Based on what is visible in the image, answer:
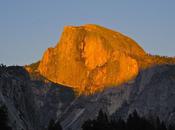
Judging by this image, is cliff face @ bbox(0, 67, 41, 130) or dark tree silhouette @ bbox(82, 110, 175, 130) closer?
dark tree silhouette @ bbox(82, 110, 175, 130)

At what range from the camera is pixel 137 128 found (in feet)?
343

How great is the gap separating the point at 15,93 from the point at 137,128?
74304 mm

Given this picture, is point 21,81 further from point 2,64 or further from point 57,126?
point 57,126

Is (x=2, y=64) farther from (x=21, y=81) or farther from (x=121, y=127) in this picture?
(x=121, y=127)

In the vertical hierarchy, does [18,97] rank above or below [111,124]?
above

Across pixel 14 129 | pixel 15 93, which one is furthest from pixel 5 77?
pixel 14 129

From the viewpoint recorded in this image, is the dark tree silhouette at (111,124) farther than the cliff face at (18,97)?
No

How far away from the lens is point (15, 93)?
174000mm

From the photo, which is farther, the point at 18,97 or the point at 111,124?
the point at 18,97

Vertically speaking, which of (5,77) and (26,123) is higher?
(5,77)

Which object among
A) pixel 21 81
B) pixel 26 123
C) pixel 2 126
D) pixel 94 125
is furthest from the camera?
pixel 21 81

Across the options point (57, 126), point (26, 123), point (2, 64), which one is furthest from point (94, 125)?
point (2, 64)

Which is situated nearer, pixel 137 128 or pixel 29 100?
pixel 137 128

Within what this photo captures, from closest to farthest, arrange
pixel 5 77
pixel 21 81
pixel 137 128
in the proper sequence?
pixel 137 128, pixel 5 77, pixel 21 81
